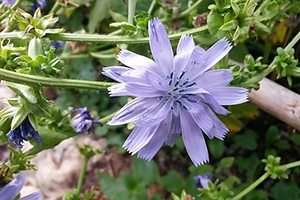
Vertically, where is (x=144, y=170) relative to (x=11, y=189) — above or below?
below

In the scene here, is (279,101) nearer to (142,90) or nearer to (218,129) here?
(218,129)

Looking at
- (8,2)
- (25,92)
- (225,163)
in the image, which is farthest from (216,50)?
(225,163)

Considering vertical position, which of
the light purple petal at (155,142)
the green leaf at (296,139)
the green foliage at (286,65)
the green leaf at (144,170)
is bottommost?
the green leaf at (144,170)

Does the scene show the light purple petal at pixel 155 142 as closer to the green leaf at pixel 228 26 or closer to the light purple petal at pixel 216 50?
the light purple petal at pixel 216 50

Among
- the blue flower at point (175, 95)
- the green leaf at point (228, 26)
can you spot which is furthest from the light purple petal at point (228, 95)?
the green leaf at point (228, 26)

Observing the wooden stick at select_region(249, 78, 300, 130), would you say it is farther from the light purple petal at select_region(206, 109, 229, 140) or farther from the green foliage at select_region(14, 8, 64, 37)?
the green foliage at select_region(14, 8, 64, 37)

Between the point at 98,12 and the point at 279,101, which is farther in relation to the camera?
the point at 98,12
